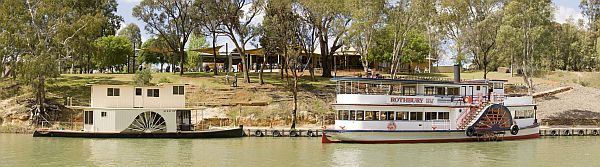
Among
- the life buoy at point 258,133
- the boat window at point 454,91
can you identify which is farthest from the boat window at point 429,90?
the life buoy at point 258,133

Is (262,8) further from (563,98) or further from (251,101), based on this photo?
(563,98)

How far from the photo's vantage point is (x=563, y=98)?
6322 centimetres

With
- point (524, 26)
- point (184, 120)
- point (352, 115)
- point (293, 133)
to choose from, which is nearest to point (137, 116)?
point (184, 120)

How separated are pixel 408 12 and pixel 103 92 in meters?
24.3

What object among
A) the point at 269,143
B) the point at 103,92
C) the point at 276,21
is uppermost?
the point at 276,21

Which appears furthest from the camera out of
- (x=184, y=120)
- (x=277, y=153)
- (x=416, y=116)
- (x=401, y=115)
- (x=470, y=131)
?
(x=184, y=120)

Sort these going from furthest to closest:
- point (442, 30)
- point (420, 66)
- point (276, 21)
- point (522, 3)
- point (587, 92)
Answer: point (420, 66) → point (442, 30) → point (587, 92) → point (522, 3) → point (276, 21)

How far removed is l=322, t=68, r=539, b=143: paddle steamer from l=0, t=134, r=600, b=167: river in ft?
3.73

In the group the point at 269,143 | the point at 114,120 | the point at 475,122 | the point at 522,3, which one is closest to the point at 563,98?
the point at 522,3

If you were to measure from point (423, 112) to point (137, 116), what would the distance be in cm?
1805

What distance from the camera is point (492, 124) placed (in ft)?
150

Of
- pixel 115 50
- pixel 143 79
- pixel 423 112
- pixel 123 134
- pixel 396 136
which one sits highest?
pixel 115 50

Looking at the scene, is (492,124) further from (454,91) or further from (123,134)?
(123,134)

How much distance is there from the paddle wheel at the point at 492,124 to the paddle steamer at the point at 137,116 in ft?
48.5
